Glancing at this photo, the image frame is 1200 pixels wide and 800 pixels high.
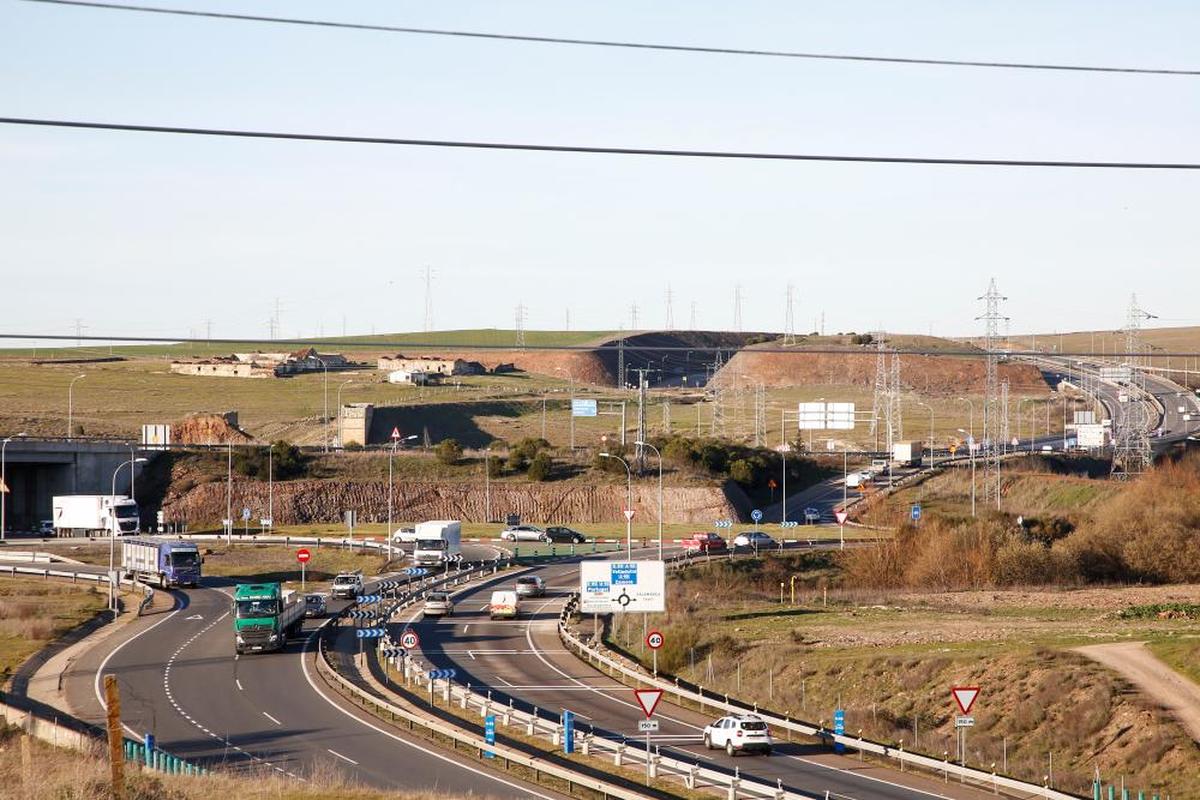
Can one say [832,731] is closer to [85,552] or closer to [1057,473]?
[85,552]

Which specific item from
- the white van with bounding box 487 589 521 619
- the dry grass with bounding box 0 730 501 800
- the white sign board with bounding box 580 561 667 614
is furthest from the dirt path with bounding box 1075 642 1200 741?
the white van with bounding box 487 589 521 619

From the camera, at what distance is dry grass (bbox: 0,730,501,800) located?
26312 mm

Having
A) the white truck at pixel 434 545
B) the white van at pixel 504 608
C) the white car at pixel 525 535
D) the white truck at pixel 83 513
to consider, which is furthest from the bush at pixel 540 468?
the white van at pixel 504 608

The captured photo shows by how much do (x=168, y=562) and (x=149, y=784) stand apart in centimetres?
5540

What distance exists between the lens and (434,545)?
3460 inches

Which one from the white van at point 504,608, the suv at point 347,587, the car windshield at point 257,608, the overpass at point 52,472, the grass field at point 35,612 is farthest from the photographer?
the overpass at point 52,472

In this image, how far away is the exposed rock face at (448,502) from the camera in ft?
396

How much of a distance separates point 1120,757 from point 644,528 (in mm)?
73317

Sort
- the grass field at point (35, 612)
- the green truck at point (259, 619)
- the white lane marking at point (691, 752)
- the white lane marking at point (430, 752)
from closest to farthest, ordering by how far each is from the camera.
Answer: the white lane marking at point (430, 752) < the white lane marking at point (691, 752) < the green truck at point (259, 619) < the grass field at point (35, 612)

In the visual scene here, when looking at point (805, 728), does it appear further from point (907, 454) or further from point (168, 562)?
point (907, 454)

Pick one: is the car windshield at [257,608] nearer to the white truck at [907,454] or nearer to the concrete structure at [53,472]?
the concrete structure at [53,472]

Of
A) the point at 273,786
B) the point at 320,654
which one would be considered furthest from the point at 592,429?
the point at 273,786

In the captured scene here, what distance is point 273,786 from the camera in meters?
31.3

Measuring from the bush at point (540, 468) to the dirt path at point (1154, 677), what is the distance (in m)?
72.1
